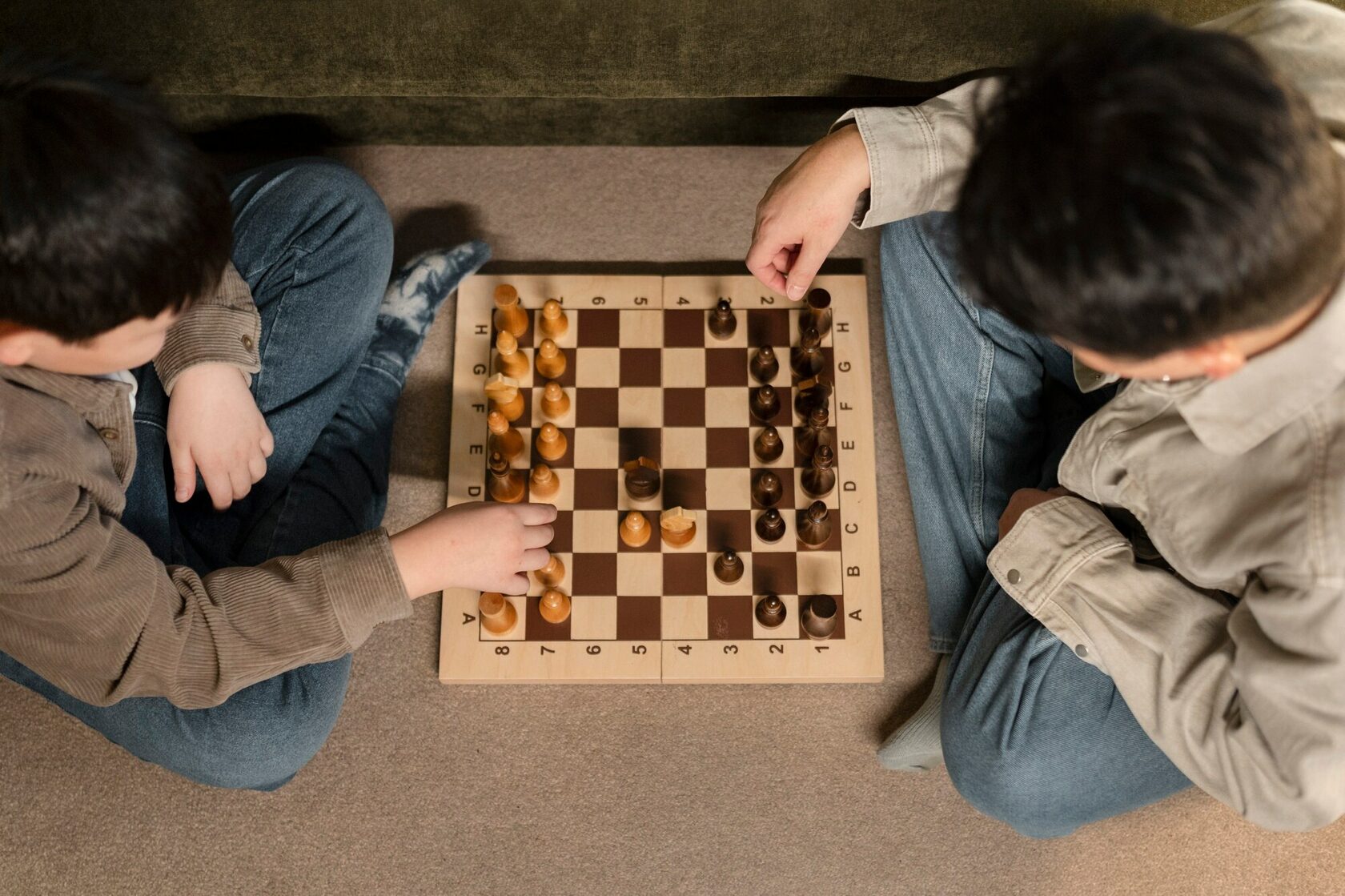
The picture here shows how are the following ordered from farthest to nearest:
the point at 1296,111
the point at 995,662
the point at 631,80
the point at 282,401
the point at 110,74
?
the point at 631,80, the point at 282,401, the point at 995,662, the point at 110,74, the point at 1296,111

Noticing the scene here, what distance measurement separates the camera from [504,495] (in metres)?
1.46

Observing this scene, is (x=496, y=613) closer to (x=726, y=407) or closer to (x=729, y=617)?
(x=729, y=617)

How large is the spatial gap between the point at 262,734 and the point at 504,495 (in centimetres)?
42

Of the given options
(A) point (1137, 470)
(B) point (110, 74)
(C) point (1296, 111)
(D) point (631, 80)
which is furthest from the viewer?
(D) point (631, 80)

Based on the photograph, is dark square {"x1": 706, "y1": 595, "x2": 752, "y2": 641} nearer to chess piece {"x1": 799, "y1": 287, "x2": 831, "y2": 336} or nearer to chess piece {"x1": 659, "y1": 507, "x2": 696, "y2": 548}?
chess piece {"x1": 659, "y1": 507, "x2": 696, "y2": 548}

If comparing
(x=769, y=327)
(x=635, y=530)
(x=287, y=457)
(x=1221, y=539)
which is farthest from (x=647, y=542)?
(x=1221, y=539)

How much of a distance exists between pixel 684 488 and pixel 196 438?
615 millimetres

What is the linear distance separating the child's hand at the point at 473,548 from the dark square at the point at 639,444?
0.92 feet

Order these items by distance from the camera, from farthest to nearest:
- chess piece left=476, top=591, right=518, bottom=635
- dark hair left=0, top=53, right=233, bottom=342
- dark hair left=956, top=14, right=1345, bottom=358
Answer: chess piece left=476, top=591, right=518, bottom=635
dark hair left=0, top=53, right=233, bottom=342
dark hair left=956, top=14, right=1345, bottom=358

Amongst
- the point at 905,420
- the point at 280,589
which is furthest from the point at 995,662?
the point at 280,589

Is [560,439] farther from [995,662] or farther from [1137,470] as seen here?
[1137,470]

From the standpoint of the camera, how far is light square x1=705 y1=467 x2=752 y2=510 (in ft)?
4.83

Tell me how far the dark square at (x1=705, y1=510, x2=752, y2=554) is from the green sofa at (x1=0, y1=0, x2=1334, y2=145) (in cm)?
59

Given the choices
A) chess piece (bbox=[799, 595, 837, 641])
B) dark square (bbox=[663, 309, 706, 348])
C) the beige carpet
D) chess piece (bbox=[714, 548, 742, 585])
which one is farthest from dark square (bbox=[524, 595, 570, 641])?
dark square (bbox=[663, 309, 706, 348])
